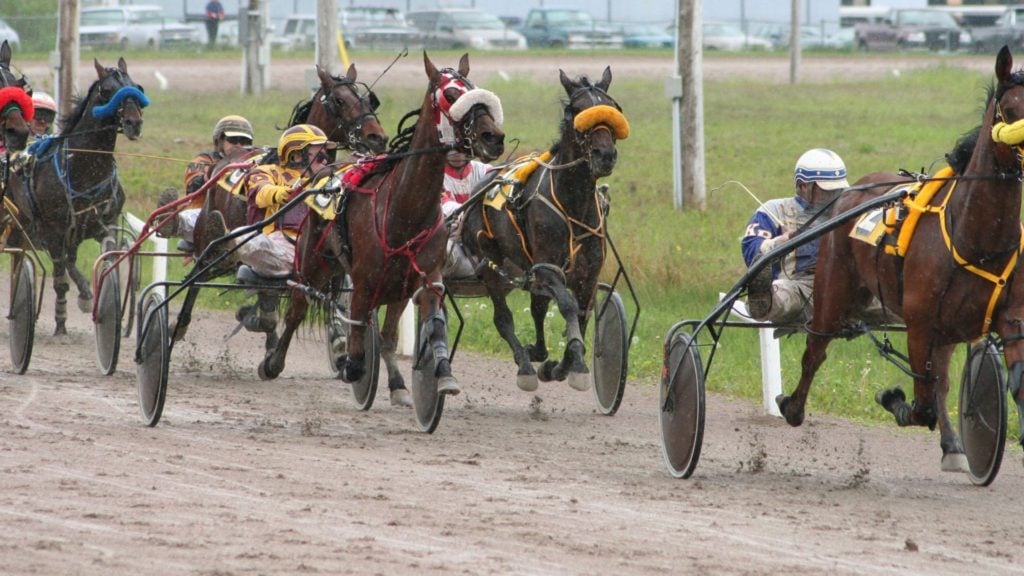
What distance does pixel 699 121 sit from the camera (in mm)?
17125

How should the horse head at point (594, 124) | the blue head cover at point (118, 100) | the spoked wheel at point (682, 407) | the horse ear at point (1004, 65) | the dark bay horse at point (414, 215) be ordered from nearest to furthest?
the horse ear at point (1004, 65) → the spoked wheel at point (682, 407) → the dark bay horse at point (414, 215) → the horse head at point (594, 124) → the blue head cover at point (118, 100)

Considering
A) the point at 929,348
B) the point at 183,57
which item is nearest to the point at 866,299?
the point at 929,348

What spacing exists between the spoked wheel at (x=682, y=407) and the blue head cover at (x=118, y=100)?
5302 mm

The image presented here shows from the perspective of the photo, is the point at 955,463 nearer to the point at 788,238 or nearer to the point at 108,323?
the point at 788,238

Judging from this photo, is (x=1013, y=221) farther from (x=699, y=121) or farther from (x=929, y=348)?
(x=699, y=121)

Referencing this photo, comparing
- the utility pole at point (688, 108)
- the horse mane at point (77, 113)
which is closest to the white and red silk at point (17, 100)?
the horse mane at point (77, 113)

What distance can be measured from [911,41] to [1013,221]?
38.6m

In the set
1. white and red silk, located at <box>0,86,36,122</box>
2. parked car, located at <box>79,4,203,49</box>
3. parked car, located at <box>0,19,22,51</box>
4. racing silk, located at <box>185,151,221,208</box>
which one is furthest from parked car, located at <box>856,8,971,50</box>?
white and red silk, located at <box>0,86,36,122</box>

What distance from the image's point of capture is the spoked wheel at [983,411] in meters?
7.13

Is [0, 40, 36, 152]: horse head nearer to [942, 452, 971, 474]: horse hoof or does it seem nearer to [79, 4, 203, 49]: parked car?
[942, 452, 971, 474]: horse hoof

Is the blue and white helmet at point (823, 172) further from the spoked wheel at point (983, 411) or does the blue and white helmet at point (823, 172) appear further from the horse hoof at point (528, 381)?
the horse hoof at point (528, 381)

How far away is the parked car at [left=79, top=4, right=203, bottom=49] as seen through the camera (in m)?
38.8

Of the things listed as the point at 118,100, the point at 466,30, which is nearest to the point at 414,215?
the point at 118,100

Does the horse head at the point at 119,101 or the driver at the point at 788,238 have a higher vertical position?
the horse head at the point at 119,101
